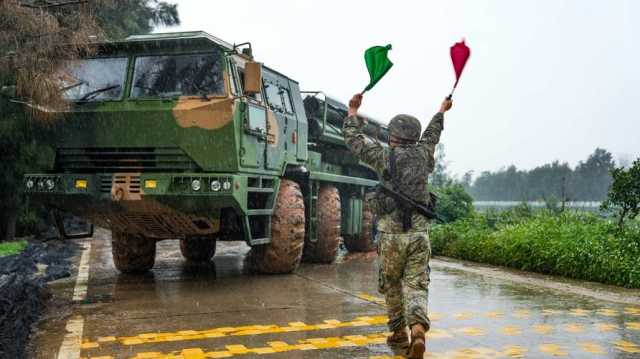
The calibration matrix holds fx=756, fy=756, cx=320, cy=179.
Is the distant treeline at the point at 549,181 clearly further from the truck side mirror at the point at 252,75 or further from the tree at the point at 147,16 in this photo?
the truck side mirror at the point at 252,75

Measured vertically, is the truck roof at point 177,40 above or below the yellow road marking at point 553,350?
above

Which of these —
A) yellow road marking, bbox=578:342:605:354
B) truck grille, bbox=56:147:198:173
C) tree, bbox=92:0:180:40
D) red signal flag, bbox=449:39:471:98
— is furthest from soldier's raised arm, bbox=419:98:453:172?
tree, bbox=92:0:180:40

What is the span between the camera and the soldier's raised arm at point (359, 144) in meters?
5.62

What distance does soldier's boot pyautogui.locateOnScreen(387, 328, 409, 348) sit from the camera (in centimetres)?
544

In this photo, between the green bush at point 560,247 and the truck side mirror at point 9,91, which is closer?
the truck side mirror at point 9,91

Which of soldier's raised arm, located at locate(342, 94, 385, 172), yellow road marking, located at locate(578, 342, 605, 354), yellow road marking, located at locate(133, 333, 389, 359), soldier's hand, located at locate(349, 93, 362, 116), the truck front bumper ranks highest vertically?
soldier's hand, located at locate(349, 93, 362, 116)

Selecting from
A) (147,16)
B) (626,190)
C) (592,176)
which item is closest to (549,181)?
(592,176)

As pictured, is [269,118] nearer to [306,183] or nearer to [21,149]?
[306,183]

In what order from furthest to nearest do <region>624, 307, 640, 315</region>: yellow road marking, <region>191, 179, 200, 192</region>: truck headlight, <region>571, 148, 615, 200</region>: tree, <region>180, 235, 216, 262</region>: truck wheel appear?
<region>571, 148, 615, 200</region>: tree
<region>180, 235, 216, 262</region>: truck wheel
<region>191, 179, 200, 192</region>: truck headlight
<region>624, 307, 640, 315</region>: yellow road marking

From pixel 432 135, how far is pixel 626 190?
18.9 ft

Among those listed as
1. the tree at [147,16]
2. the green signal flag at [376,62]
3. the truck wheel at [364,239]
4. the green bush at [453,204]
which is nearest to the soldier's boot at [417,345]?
the green signal flag at [376,62]

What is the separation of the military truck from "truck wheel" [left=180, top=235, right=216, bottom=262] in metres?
1.82

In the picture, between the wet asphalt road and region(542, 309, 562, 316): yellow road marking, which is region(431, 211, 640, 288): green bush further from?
region(542, 309, 562, 316): yellow road marking

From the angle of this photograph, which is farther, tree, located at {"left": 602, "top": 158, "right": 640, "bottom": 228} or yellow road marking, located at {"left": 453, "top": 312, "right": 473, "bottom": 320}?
tree, located at {"left": 602, "top": 158, "right": 640, "bottom": 228}
